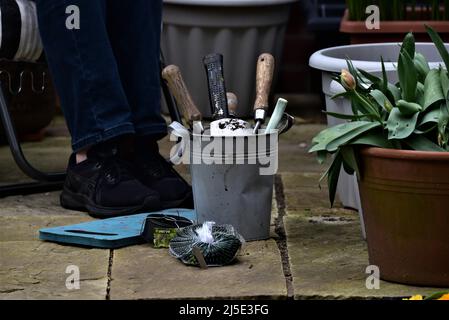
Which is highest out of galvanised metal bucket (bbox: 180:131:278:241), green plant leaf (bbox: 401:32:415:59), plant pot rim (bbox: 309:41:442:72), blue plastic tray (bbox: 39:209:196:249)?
green plant leaf (bbox: 401:32:415:59)

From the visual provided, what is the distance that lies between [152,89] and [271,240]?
55 cm

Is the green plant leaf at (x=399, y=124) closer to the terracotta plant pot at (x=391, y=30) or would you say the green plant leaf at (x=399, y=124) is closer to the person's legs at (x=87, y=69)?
the person's legs at (x=87, y=69)

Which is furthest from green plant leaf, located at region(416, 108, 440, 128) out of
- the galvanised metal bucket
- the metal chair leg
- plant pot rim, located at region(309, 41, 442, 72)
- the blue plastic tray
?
the metal chair leg

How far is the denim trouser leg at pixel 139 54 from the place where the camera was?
2486 mm

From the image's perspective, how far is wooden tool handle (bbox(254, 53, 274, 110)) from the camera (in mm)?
2215

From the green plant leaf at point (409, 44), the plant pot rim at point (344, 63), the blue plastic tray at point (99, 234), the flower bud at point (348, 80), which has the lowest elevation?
the blue plastic tray at point (99, 234)

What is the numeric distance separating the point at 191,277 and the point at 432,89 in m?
0.58

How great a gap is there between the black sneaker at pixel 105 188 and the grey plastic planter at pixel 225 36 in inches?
47.5

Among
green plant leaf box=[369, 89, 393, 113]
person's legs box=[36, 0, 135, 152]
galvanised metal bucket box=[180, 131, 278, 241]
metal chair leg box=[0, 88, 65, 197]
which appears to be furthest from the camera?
metal chair leg box=[0, 88, 65, 197]

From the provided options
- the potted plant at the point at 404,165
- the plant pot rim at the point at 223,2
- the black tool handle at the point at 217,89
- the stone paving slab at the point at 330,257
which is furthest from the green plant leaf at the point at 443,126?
the plant pot rim at the point at 223,2

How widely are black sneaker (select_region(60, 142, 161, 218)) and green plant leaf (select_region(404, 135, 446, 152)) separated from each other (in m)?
0.77

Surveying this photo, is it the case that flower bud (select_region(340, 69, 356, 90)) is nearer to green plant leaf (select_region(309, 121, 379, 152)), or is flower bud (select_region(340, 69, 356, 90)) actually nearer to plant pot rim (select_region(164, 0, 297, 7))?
green plant leaf (select_region(309, 121, 379, 152))

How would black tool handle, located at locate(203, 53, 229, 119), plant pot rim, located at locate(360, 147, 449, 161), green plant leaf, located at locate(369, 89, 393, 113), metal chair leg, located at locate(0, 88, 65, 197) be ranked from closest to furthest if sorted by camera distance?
plant pot rim, located at locate(360, 147, 449, 161), green plant leaf, located at locate(369, 89, 393, 113), black tool handle, located at locate(203, 53, 229, 119), metal chair leg, located at locate(0, 88, 65, 197)

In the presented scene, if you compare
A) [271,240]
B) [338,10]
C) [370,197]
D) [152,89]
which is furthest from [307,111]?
[370,197]
